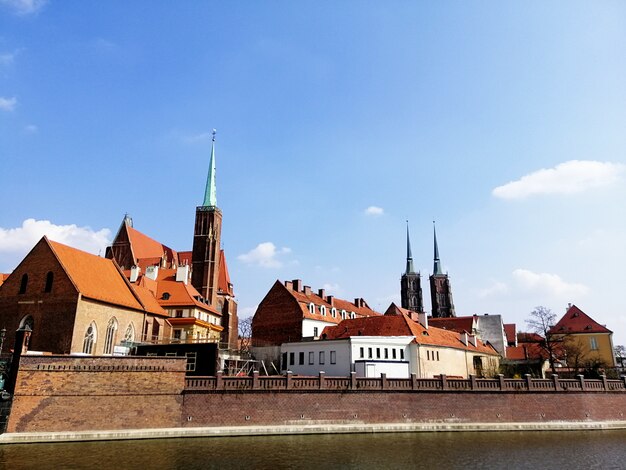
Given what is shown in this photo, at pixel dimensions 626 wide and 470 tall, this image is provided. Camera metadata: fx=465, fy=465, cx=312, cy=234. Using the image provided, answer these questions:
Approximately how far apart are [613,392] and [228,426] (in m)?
31.3

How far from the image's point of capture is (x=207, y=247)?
65500 millimetres

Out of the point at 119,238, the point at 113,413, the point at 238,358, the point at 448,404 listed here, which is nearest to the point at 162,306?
the point at 238,358

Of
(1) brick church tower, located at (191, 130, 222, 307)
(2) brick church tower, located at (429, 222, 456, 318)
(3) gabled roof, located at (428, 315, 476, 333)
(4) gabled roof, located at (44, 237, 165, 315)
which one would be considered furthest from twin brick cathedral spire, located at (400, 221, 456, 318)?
(4) gabled roof, located at (44, 237, 165, 315)

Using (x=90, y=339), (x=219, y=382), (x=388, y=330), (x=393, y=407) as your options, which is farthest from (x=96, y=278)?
(x=388, y=330)

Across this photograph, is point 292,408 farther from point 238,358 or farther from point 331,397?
point 238,358

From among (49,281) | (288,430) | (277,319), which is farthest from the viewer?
(277,319)

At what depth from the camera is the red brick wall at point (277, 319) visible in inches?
2009

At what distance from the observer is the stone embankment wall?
28.7m

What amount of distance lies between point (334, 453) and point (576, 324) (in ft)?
201

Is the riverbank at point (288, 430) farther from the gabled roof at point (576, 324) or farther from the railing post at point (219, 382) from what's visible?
the gabled roof at point (576, 324)

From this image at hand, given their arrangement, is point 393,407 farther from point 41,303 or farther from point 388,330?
point 41,303

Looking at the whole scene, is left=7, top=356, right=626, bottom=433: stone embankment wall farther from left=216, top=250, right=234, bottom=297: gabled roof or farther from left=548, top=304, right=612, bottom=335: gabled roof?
left=216, top=250, right=234, bottom=297: gabled roof

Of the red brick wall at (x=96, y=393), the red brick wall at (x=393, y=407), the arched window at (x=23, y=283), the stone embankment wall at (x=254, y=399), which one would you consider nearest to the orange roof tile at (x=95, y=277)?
the arched window at (x=23, y=283)

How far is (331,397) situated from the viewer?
33125 millimetres
